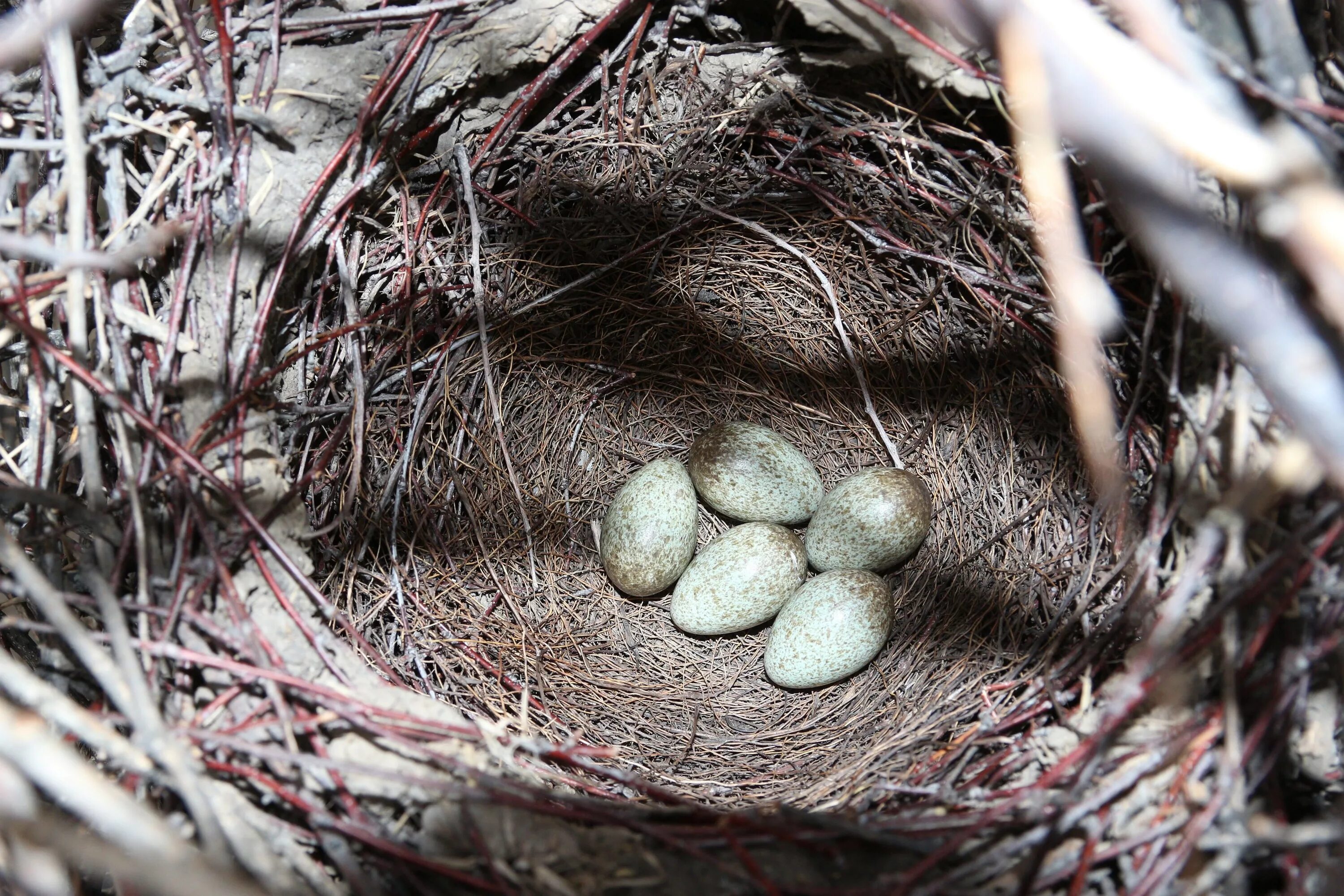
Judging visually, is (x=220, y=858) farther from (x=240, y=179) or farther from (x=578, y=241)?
(x=578, y=241)

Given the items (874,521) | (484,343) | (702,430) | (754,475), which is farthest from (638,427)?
(874,521)

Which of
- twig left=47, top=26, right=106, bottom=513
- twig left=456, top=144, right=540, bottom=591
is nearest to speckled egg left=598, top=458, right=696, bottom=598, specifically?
twig left=456, top=144, right=540, bottom=591

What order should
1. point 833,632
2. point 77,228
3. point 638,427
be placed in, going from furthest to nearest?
point 638,427
point 833,632
point 77,228

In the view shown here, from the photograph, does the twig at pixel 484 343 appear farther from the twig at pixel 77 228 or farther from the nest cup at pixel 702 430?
the twig at pixel 77 228

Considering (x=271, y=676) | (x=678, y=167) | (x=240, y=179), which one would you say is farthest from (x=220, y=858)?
(x=678, y=167)

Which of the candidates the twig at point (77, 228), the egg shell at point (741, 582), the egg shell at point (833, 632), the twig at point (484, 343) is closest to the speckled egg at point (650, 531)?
the egg shell at point (741, 582)

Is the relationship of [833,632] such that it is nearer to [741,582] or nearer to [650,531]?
[741,582]
